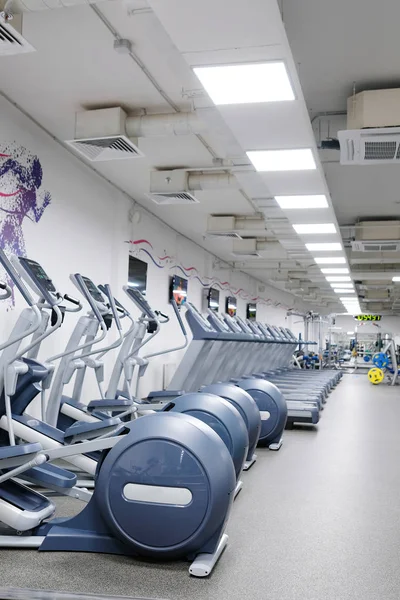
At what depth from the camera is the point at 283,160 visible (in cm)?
535

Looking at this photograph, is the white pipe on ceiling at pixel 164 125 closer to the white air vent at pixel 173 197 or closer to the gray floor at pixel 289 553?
the white air vent at pixel 173 197

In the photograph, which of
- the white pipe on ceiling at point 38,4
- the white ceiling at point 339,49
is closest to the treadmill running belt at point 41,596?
the white pipe on ceiling at point 38,4

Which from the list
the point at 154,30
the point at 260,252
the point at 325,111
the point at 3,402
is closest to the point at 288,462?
the point at 3,402

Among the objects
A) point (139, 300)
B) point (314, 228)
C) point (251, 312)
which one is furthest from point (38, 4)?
point (251, 312)

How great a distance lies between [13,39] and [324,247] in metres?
6.82

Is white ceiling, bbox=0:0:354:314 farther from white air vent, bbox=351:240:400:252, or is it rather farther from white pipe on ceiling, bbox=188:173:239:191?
white air vent, bbox=351:240:400:252

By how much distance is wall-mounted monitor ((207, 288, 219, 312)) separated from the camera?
1215 centimetres

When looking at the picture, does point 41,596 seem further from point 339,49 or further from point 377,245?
point 377,245

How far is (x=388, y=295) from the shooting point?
1906cm

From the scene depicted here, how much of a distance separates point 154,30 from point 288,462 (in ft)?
11.8

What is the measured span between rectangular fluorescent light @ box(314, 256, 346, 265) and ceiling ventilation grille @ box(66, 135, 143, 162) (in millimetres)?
5689

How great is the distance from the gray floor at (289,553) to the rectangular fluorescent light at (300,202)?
303cm

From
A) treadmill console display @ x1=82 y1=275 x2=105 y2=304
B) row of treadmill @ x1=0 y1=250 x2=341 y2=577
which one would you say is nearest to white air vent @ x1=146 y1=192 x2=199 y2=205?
treadmill console display @ x1=82 y1=275 x2=105 y2=304

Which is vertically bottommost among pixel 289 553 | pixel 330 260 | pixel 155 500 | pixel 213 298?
pixel 289 553
